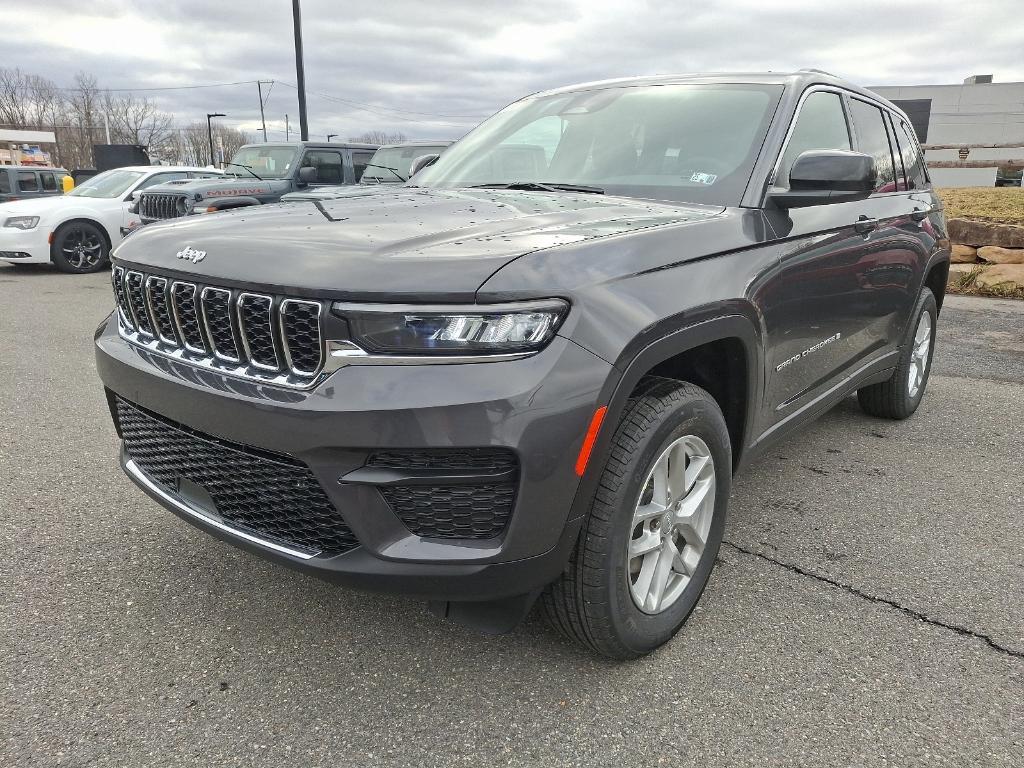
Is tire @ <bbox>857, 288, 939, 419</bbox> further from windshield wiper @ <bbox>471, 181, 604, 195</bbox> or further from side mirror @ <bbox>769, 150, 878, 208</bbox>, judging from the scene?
windshield wiper @ <bbox>471, 181, 604, 195</bbox>

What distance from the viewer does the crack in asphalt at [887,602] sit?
7.87 feet

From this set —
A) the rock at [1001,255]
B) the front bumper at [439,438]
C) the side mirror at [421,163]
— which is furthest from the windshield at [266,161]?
the front bumper at [439,438]

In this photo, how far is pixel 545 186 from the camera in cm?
305

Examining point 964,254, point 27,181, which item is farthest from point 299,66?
point 964,254

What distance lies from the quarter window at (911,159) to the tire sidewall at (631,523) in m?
2.73

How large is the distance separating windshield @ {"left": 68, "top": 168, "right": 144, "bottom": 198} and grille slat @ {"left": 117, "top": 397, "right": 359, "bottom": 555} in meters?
11.5

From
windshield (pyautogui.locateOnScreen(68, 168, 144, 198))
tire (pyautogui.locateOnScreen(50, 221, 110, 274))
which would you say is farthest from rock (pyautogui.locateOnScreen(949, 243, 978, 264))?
windshield (pyautogui.locateOnScreen(68, 168, 144, 198))

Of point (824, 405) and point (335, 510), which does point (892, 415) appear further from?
point (335, 510)

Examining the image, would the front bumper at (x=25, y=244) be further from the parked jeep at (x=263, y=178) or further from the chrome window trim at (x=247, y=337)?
the chrome window trim at (x=247, y=337)

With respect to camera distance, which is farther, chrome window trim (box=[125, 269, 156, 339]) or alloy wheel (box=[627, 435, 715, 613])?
chrome window trim (box=[125, 269, 156, 339])

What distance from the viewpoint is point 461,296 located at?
5.85 feet

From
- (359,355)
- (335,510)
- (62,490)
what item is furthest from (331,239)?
(62,490)

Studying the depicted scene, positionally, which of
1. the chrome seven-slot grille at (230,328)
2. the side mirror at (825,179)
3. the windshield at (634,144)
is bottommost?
the chrome seven-slot grille at (230,328)

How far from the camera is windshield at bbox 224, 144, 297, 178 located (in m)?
11.5
